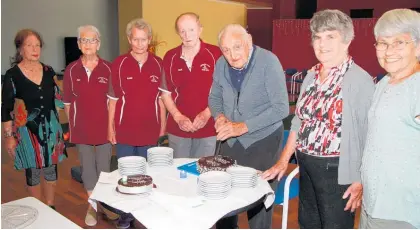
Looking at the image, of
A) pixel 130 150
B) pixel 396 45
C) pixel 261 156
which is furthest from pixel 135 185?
pixel 396 45

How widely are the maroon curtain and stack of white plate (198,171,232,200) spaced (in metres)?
10.8

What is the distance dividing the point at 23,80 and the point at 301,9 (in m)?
12.4

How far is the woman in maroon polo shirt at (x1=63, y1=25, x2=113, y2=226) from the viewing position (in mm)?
3010

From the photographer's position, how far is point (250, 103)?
2.37 m

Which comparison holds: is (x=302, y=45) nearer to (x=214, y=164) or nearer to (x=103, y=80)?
(x=103, y=80)

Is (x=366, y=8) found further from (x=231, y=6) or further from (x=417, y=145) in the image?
(x=417, y=145)

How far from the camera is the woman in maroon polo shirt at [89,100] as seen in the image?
301cm

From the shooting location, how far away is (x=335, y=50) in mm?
1836

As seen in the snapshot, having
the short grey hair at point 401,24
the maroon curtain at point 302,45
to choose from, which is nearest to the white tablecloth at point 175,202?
the short grey hair at point 401,24

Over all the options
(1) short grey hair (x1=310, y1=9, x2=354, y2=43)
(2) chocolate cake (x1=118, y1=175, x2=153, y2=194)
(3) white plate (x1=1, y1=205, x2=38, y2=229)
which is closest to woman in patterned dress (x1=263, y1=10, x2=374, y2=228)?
(1) short grey hair (x1=310, y1=9, x2=354, y2=43)

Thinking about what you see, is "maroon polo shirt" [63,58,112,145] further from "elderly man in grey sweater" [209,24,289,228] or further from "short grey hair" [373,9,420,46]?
"short grey hair" [373,9,420,46]

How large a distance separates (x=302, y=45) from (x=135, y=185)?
38.0ft

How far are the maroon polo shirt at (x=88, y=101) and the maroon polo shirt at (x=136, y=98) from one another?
113mm

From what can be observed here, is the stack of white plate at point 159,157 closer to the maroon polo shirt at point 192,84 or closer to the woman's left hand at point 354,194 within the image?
the maroon polo shirt at point 192,84
